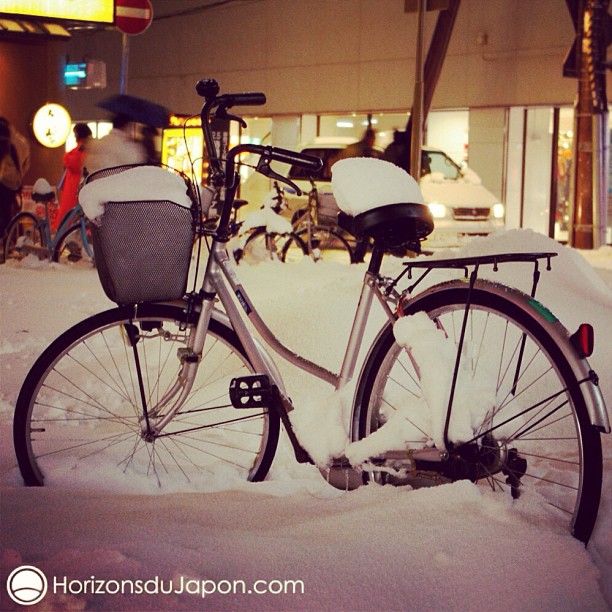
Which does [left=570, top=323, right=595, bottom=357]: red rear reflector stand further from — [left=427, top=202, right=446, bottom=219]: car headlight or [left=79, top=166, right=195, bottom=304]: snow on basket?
[left=427, top=202, right=446, bottom=219]: car headlight

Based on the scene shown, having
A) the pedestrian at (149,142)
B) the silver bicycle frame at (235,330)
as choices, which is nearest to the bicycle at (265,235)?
the pedestrian at (149,142)

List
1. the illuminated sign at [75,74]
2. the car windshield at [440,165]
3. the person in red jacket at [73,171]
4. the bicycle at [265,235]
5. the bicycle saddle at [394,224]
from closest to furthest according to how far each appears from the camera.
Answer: the bicycle saddle at [394,224]
the bicycle at [265,235]
the person in red jacket at [73,171]
the car windshield at [440,165]
the illuminated sign at [75,74]

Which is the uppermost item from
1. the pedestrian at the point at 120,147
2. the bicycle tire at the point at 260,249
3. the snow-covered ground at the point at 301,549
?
the pedestrian at the point at 120,147

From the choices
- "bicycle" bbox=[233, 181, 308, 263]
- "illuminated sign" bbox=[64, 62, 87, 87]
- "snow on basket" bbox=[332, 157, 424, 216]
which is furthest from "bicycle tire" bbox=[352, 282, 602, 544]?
"illuminated sign" bbox=[64, 62, 87, 87]

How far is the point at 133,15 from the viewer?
13.1 metres

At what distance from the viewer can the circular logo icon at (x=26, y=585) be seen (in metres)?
2.29

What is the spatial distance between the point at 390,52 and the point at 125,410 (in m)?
19.0

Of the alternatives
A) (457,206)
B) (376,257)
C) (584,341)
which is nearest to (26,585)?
(376,257)

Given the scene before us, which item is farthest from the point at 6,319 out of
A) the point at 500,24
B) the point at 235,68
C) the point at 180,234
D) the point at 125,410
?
the point at 235,68

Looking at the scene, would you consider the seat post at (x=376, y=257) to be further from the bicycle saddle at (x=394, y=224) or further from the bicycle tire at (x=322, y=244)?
the bicycle tire at (x=322, y=244)

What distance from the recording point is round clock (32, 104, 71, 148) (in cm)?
1723

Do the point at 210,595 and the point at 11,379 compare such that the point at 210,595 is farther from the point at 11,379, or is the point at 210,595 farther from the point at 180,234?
the point at 11,379

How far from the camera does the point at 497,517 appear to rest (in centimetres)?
265

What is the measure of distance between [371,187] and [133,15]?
11.3m
